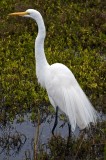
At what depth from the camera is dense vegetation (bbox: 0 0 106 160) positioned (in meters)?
7.34

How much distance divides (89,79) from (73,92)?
174cm

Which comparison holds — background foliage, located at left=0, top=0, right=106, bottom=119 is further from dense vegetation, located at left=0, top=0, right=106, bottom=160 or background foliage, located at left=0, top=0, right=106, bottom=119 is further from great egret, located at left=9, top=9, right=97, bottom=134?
great egret, located at left=9, top=9, right=97, bottom=134

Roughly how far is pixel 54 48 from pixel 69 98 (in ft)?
10.3

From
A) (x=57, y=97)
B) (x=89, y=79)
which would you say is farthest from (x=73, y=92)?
(x=89, y=79)

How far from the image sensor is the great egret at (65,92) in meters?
6.08

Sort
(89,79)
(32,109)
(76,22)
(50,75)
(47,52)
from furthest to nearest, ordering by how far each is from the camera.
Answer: (76,22) < (47,52) < (89,79) < (32,109) < (50,75)

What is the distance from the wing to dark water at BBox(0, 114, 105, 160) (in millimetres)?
613

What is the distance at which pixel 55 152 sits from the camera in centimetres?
611

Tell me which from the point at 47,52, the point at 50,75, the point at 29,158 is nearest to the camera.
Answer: the point at 29,158

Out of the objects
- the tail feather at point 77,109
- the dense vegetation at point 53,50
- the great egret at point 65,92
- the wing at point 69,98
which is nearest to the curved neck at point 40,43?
the great egret at point 65,92

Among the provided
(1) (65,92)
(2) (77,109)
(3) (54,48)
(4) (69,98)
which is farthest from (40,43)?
(3) (54,48)

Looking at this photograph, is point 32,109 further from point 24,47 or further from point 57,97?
point 24,47

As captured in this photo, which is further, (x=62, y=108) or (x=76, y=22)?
(x=76, y=22)

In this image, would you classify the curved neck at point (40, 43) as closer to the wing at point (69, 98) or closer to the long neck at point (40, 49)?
the long neck at point (40, 49)
